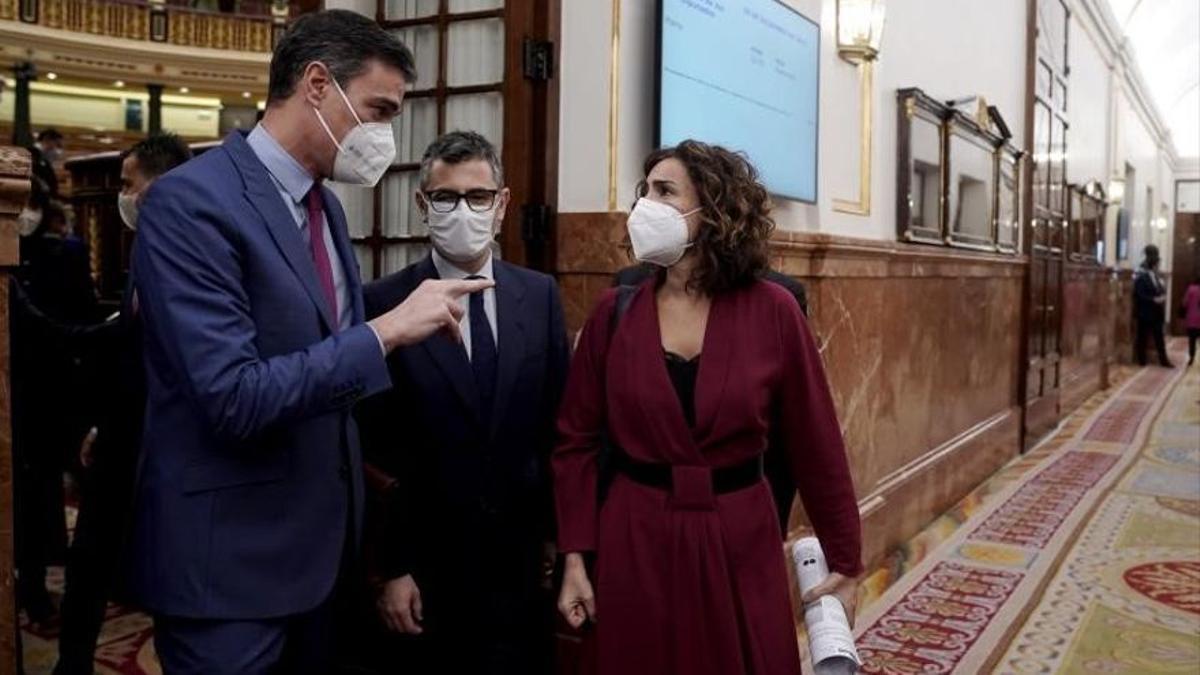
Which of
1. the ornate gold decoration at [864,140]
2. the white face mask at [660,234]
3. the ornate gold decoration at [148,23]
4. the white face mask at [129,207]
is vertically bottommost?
the white face mask at [660,234]

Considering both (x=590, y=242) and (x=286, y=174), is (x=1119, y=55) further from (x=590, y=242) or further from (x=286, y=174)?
(x=286, y=174)

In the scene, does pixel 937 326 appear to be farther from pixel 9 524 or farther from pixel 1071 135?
pixel 1071 135

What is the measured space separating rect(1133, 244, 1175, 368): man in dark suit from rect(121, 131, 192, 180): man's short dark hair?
15627 millimetres

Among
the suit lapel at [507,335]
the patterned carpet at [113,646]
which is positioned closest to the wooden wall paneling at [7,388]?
the suit lapel at [507,335]

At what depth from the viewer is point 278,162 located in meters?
1.74

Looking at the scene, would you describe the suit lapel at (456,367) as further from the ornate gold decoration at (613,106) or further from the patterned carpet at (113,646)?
the patterned carpet at (113,646)

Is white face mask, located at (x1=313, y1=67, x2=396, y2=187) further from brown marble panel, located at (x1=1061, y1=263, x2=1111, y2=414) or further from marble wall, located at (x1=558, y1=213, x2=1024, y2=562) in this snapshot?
brown marble panel, located at (x1=1061, y1=263, x2=1111, y2=414)

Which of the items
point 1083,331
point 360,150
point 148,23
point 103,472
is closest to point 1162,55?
point 1083,331

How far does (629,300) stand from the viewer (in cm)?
218

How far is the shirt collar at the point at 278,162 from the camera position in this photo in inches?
68.4

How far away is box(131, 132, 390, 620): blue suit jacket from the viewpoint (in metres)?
1.52

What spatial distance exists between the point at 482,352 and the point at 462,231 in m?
0.27

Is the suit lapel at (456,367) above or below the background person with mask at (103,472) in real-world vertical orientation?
above

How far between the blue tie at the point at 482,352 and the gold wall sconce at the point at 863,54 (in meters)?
2.70
